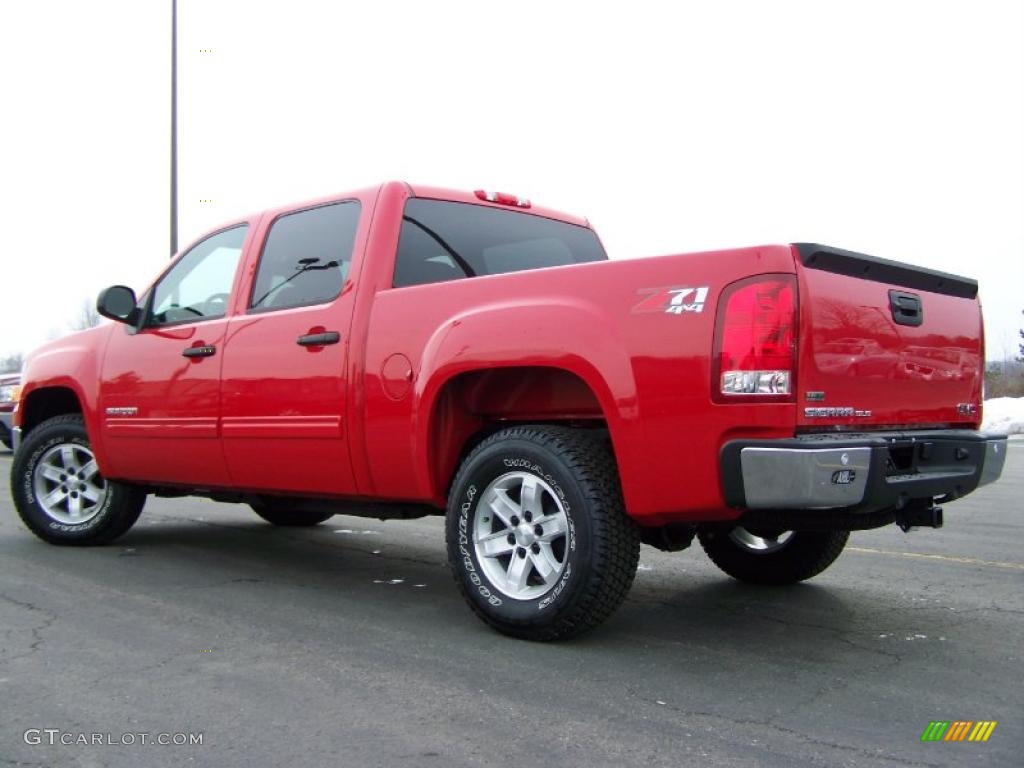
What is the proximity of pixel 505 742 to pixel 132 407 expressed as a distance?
12.4 ft

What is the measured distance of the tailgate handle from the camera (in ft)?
12.8

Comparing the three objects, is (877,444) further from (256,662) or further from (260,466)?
(260,466)

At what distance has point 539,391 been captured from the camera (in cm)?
451

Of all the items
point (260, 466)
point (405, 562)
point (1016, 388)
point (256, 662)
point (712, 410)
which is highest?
point (712, 410)

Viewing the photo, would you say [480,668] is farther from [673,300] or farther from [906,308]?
[906,308]

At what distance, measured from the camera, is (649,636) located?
13.9ft

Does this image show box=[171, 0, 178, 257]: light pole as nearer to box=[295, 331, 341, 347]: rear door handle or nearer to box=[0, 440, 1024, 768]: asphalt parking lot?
box=[0, 440, 1024, 768]: asphalt parking lot

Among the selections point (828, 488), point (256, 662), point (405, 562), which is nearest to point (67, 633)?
point (256, 662)

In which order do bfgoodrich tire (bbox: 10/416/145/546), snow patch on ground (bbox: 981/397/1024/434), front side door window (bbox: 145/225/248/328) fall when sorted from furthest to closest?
snow patch on ground (bbox: 981/397/1024/434) → bfgoodrich tire (bbox: 10/416/145/546) → front side door window (bbox: 145/225/248/328)

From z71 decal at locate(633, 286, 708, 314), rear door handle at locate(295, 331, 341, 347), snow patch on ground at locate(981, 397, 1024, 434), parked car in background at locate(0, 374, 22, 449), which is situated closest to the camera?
z71 decal at locate(633, 286, 708, 314)

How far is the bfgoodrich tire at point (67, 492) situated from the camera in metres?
6.48

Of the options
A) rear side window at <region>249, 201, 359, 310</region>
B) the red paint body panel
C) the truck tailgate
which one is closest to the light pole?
the red paint body panel

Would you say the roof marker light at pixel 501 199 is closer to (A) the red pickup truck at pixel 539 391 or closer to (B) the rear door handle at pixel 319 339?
(A) the red pickup truck at pixel 539 391

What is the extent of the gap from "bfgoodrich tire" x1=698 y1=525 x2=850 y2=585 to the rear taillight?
1.62 meters
